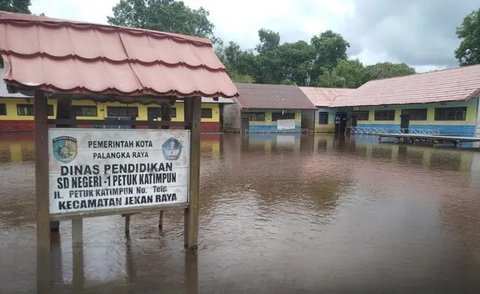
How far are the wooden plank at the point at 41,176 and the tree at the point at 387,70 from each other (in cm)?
5110

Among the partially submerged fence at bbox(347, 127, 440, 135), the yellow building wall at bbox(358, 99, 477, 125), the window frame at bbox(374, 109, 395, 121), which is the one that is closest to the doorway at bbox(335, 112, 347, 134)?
the partially submerged fence at bbox(347, 127, 440, 135)

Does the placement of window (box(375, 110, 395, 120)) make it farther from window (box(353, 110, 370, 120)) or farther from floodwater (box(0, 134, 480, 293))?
floodwater (box(0, 134, 480, 293))

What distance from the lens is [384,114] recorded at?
32.1 meters

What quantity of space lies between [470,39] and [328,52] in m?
18.7

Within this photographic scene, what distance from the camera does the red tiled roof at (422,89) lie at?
2467cm

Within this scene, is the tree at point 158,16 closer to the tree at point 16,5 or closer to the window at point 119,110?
the tree at point 16,5

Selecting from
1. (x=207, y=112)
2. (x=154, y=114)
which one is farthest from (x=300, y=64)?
(x=154, y=114)

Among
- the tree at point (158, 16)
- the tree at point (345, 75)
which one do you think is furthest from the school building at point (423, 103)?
the tree at point (158, 16)

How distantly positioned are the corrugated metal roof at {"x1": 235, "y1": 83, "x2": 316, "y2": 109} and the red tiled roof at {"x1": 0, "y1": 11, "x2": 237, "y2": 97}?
2874 cm

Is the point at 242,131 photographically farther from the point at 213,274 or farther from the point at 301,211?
the point at 213,274

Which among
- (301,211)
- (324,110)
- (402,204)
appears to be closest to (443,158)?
(402,204)

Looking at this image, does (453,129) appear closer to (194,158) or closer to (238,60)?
(194,158)

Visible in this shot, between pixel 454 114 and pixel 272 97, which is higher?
pixel 272 97

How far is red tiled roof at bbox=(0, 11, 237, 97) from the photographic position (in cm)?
328
